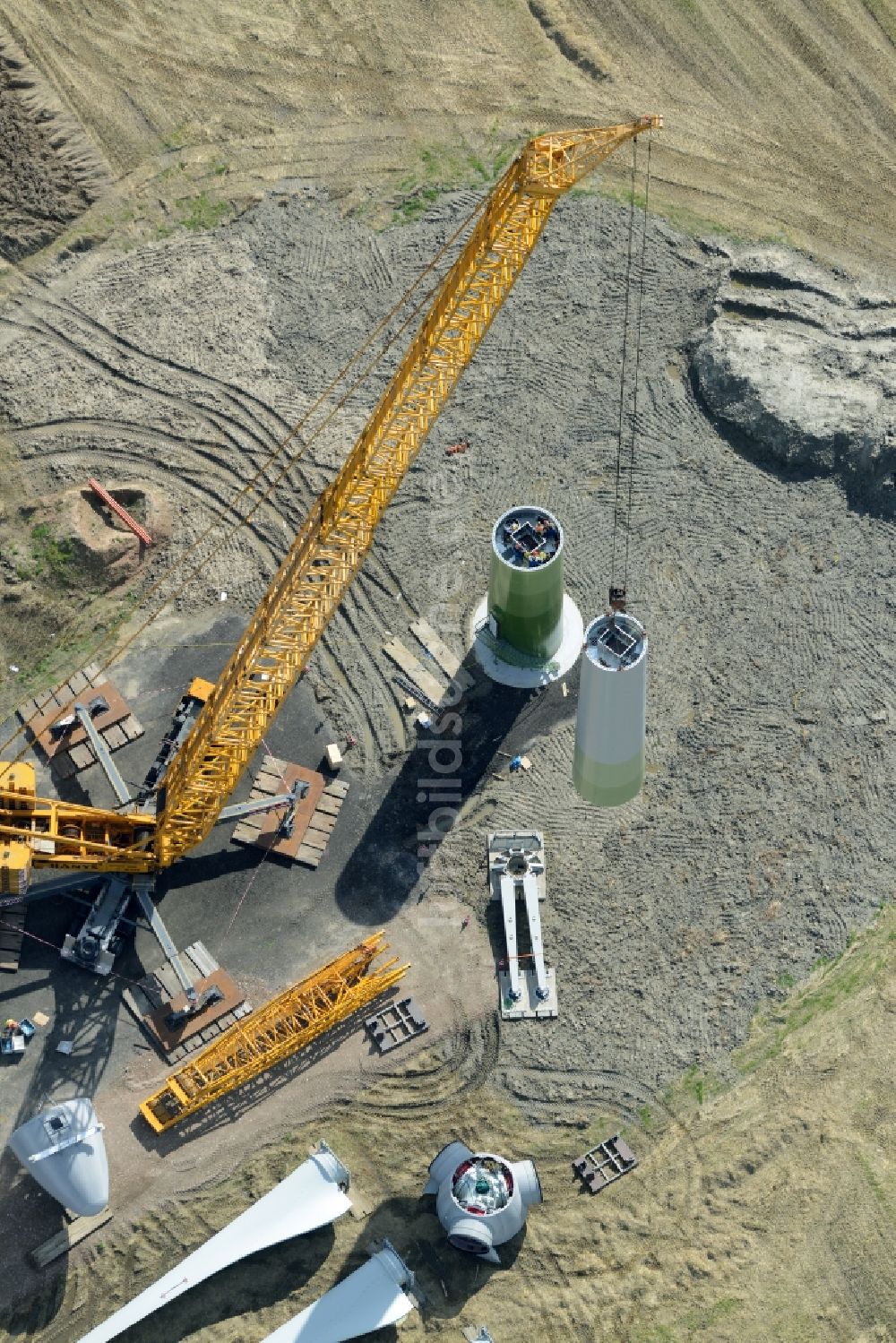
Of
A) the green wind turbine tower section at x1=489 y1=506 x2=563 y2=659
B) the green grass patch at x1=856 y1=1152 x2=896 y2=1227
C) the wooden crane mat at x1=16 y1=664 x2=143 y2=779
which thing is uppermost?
the green wind turbine tower section at x1=489 y1=506 x2=563 y2=659

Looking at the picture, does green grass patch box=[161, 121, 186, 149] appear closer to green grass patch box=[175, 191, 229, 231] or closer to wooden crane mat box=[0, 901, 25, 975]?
green grass patch box=[175, 191, 229, 231]

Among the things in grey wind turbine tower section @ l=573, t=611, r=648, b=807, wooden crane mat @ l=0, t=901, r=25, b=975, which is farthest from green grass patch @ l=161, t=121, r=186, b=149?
wooden crane mat @ l=0, t=901, r=25, b=975

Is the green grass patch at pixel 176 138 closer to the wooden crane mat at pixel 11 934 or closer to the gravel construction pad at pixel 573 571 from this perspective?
the gravel construction pad at pixel 573 571

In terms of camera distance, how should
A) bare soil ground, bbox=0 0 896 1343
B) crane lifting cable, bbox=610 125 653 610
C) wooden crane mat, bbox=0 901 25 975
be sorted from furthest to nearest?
crane lifting cable, bbox=610 125 653 610, wooden crane mat, bbox=0 901 25 975, bare soil ground, bbox=0 0 896 1343

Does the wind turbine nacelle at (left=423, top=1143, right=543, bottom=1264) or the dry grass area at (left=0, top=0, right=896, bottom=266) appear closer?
the wind turbine nacelle at (left=423, top=1143, right=543, bottom=1264)

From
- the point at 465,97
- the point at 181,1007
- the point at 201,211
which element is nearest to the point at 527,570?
the point at 181,1007

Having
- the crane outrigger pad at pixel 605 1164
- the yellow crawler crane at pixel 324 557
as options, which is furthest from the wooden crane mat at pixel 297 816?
the crane outrigger pad at pixel 605 1164

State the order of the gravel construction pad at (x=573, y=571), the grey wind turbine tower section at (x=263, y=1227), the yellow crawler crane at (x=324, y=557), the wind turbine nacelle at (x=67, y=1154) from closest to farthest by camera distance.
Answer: the grey wind turbine tower section at (x=263, y=1227)
the wind turbine nacelle at (x=67, y=1154)
the yellow crawler crane at (x=324, y=557)
the gravel construction pad at (x=573, y=571)

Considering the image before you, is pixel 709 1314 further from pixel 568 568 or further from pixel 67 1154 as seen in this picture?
pixel 568 568
